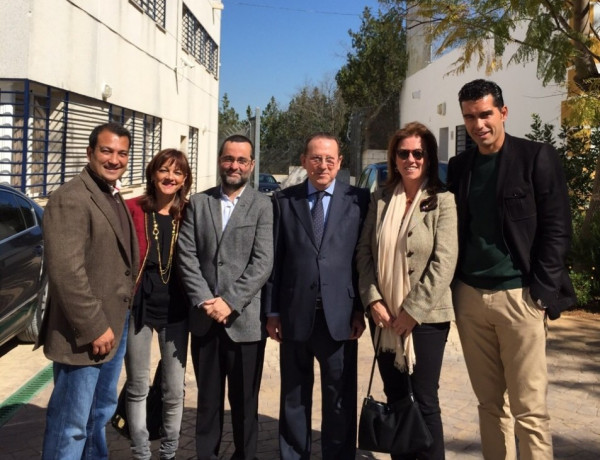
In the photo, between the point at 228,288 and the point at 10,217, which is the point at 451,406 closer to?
the point at 228,288

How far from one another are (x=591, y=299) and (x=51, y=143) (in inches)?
309

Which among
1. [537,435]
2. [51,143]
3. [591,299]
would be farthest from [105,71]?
[537,435]

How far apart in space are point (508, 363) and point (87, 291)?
208cm

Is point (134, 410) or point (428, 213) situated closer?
point (428, 213)

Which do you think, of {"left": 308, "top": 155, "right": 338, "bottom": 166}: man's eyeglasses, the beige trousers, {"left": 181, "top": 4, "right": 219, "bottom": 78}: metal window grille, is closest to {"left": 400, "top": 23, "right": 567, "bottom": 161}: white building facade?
{"left": 308, "top": 155, "right": 338, "bottom": 166}: man's eyeglasses

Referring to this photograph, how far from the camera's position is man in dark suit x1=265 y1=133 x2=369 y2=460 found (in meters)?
3.54

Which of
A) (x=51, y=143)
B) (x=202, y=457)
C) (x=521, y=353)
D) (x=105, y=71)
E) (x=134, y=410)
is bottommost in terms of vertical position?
(x=202, y=457)

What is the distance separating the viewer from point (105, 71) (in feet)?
37.1

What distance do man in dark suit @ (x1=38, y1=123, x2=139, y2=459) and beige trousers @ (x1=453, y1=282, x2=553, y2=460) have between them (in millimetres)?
1758

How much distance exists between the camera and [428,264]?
11.1 ft

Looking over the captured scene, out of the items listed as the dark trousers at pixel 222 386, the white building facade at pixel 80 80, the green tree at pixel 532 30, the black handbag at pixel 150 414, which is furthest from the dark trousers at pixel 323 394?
the white building facade at pixel 80 80

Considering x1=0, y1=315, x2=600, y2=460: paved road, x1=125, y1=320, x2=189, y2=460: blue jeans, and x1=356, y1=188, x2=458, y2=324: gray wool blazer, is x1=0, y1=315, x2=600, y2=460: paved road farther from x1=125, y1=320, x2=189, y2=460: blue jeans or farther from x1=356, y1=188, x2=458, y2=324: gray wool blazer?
x1=356, y1=188, x2=458, y2=324: gray wool blazer

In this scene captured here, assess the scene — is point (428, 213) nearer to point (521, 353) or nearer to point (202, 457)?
point (521, 353)

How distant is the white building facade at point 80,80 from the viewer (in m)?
8.20
